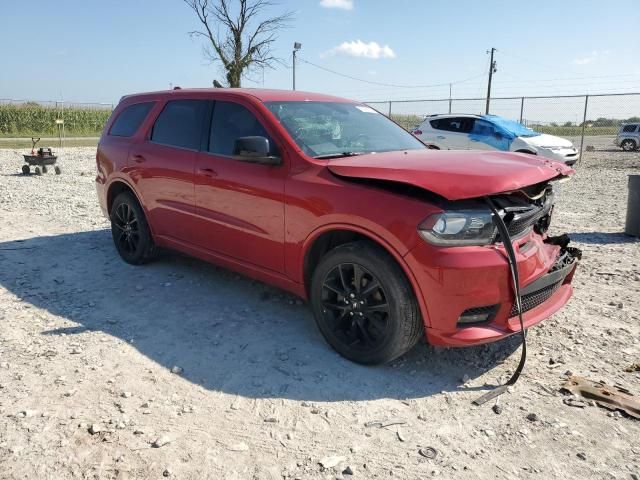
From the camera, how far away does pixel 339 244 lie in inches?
145

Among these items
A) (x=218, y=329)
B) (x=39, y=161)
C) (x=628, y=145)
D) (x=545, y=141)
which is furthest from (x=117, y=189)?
(x=628, y=145)

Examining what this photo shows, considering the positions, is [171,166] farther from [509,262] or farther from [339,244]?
[509,262]

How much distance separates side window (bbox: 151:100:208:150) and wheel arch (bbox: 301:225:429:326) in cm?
161

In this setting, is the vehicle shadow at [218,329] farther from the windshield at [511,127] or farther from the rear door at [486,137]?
the windshield at [511,127]

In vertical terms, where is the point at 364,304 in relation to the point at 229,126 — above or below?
below

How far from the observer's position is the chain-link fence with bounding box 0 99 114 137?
35.4m

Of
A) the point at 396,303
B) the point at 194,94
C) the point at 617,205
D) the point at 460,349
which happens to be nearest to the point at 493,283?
the point at 396,303

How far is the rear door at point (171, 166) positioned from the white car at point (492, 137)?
352 inches

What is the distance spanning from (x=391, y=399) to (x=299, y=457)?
2.46 ft

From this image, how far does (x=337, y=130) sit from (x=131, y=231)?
2631 mm

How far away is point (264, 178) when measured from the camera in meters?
3.89

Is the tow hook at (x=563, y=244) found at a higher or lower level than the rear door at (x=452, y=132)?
lower

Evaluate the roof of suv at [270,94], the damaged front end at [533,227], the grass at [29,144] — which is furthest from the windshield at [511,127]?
the grass at [29,144]

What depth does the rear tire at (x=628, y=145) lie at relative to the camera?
25.7 m
